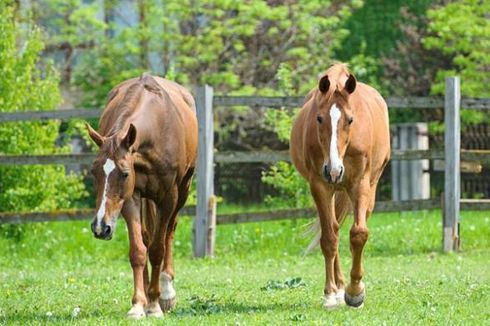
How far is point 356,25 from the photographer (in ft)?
94.3

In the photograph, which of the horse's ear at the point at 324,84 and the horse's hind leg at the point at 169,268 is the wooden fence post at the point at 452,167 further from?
the horse's ear at the point at 324,84

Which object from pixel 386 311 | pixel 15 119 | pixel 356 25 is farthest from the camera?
pixel 356 25

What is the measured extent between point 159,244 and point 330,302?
146 cm

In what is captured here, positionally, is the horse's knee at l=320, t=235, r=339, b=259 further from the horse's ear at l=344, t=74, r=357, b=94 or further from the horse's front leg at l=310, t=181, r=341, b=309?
the horse's ear at l=344, t=74, r=357, b=94

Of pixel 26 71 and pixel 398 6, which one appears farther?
pixel 398 6

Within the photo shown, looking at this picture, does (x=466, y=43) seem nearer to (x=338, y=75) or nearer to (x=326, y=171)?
(x=338, y=75)

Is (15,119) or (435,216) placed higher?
(15,119)

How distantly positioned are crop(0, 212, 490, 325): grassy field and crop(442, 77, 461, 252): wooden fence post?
0.34m

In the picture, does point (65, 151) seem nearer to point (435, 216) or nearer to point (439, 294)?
point (435, 216)

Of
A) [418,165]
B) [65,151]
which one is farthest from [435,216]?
[65,151]

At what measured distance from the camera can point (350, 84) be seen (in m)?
9.97

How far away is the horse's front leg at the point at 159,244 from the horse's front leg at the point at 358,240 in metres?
1.49

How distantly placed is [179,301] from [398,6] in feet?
61.9

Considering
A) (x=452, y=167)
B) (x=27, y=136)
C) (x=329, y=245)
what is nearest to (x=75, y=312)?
(x=329, y=245)
